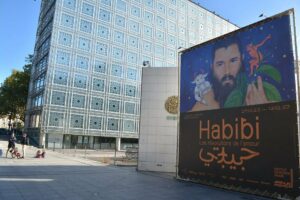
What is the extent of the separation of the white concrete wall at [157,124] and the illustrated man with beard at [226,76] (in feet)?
13.2

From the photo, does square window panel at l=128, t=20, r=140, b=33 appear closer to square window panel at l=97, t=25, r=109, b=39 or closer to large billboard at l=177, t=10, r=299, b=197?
square window panel at l=97, t=25, r=109, b=39

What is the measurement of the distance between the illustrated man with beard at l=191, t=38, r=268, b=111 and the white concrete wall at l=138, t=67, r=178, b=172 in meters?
4.03

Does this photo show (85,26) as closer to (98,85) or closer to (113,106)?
(98,85)

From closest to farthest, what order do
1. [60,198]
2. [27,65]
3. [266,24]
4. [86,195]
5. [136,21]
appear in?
[60,198]
[86,195]
[266,24]
[136,21]
[27,65]

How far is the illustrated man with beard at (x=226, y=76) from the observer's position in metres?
11.3

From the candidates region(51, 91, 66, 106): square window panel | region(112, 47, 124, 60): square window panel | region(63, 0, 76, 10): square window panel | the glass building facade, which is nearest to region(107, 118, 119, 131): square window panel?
the glass building facade

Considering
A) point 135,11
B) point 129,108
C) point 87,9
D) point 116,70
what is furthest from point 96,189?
point 135,11

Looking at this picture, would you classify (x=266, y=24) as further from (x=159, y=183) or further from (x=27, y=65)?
(x=27, y=65)

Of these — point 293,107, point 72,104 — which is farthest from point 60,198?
point 72,104

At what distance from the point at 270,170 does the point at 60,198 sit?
6954mm

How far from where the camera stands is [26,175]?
1302 centimetres

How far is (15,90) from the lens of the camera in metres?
60.5

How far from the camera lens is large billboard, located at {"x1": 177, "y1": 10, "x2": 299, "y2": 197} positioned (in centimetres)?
991

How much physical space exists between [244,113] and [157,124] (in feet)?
22.5
